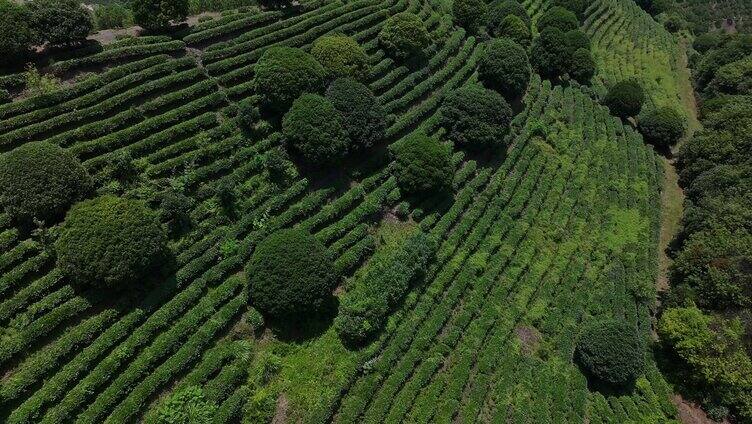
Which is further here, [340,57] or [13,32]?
[340,57]

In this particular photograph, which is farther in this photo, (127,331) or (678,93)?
(678,93)

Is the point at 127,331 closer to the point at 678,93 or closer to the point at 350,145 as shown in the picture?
the point at 350,145

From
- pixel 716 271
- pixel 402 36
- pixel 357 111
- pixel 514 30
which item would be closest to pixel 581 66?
pixel 514 30

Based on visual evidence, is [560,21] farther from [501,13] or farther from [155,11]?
[155,11]

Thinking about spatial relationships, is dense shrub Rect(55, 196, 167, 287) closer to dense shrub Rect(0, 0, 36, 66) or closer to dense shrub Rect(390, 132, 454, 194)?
dense shrub Rect(0, 0, 36, 66)

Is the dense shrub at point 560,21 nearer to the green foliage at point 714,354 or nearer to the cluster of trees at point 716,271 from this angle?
the cluster of trees at point 716,271

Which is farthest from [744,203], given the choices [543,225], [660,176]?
[543,225]
